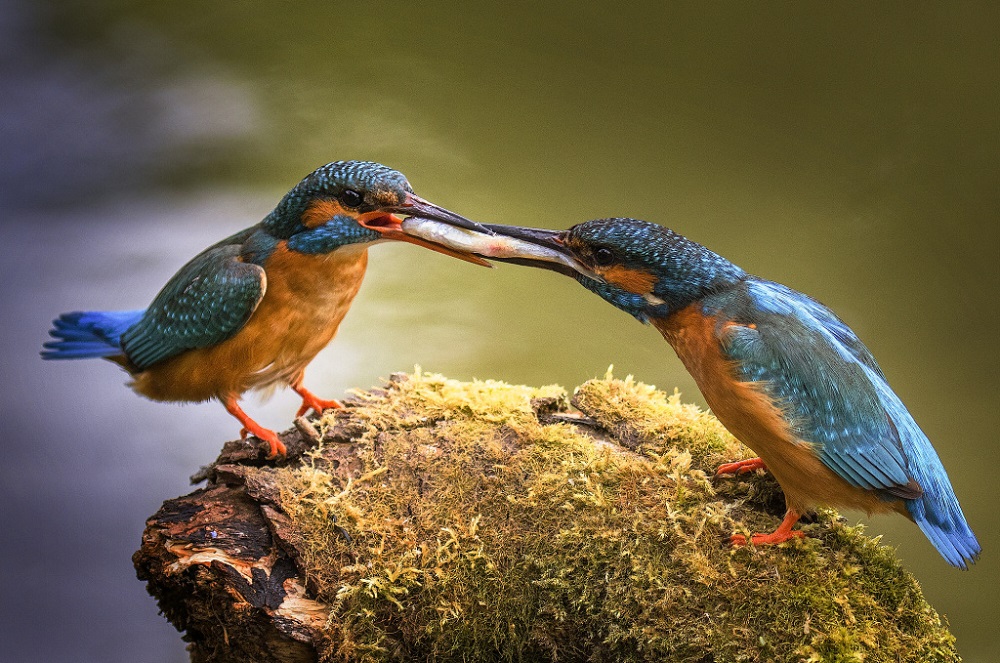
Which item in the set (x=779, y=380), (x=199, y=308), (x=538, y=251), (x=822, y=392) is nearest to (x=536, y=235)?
(x=538, y=251)

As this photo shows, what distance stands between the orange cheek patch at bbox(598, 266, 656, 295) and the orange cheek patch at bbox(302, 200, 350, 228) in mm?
777

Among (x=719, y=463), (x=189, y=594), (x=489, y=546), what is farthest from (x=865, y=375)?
(x=189, y=594)

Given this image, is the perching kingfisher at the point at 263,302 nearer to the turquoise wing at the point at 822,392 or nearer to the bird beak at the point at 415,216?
the bird beak at the point at 415,216

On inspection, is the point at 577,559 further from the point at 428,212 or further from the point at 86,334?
the point at 86,334

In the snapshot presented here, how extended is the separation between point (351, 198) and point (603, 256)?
0.73 m

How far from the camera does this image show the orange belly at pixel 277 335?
2.69m

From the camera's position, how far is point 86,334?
2.86m

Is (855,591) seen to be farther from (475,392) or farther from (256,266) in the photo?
(256,266)

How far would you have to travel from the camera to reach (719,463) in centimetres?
274

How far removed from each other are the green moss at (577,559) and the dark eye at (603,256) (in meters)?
0.58

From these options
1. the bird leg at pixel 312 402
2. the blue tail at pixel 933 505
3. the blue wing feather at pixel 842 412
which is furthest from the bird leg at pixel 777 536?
the bird leg at pixel 312 402

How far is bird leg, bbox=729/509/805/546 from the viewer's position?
8.00 feet

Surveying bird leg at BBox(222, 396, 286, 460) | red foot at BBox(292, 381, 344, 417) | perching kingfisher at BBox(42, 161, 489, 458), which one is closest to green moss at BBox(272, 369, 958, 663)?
bird leg at BBox(222, 396, 286, 460)

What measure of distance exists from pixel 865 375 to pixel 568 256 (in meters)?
0.86
